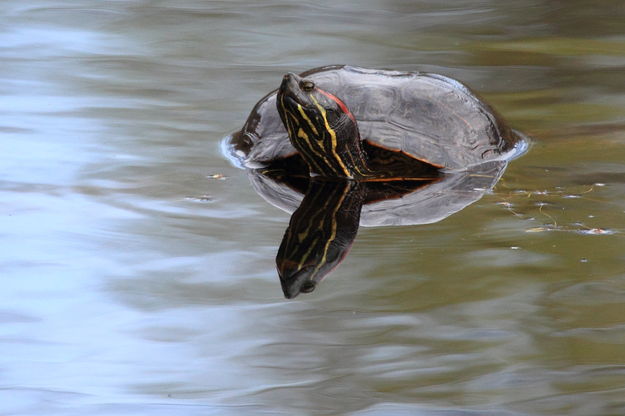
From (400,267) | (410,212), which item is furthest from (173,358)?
(410,212)

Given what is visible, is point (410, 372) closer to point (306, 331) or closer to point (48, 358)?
point (306, 331)

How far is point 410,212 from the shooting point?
2990 mm

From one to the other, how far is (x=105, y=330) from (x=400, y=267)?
768 millimetres

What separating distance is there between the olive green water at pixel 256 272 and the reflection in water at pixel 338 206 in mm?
46

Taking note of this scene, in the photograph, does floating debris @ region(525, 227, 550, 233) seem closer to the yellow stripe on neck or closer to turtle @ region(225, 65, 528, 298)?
turtle @ region(225, 65, 528, 298)

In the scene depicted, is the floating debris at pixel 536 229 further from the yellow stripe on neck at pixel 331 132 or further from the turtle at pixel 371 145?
the yellow stripe on neck at pixel 331 132

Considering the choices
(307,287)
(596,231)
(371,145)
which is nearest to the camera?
(307,287)

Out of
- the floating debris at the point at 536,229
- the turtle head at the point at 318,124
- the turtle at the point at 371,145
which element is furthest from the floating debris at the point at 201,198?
the floating debris at the point at 536,229

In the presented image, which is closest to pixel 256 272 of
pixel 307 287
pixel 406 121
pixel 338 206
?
pixel 307 287

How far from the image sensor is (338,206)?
309cm

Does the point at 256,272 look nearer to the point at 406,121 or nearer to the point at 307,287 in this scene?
the point at 307,287

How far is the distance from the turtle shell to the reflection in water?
0.24ft

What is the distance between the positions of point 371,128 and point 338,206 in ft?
1.46

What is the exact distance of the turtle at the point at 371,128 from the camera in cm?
332
